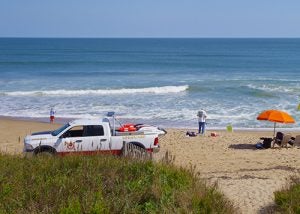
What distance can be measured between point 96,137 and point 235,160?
4.93 meters

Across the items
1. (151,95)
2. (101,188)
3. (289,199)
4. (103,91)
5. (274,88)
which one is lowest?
(289,199)

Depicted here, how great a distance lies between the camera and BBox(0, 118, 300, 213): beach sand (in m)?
10.4

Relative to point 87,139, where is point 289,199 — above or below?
below

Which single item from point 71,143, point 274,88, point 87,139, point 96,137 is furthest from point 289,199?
point 274,88

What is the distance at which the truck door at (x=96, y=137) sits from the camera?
1347cm

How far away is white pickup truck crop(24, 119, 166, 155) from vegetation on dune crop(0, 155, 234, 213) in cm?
445

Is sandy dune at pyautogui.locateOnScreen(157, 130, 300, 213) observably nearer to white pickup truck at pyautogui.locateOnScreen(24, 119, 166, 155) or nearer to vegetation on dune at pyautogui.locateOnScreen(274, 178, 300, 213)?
vegetation on dune at pyautogui.locateOnScreen(274, 178, 300, 213)

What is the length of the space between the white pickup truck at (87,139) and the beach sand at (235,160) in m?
0.84

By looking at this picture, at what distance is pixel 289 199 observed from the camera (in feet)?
27.2

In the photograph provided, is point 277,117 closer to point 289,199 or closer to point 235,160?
point 235,160

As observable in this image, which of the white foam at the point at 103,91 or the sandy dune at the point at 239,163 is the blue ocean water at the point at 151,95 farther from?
the sandy dune at the point at 239,163

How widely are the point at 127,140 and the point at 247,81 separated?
34.8 meters

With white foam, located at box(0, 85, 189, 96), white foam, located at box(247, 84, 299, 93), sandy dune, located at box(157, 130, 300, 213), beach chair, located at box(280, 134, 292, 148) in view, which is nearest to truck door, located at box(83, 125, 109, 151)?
sandy dune, located at box(157, 130, 300, 213)

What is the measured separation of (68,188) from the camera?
7211 millimetres
